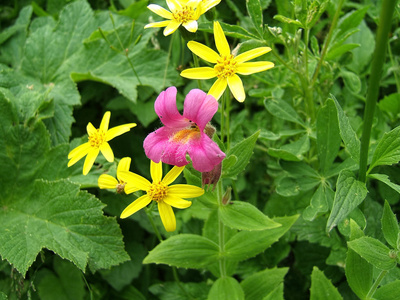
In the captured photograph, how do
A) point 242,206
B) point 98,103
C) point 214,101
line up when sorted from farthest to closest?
point 98,103 < point 242,206 < point 214,101

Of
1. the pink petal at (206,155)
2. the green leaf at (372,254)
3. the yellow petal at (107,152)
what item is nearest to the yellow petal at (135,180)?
the yellow petal at (107,152)

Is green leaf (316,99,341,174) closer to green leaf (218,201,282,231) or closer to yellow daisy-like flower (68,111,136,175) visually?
green leaf (218,201,282,231)

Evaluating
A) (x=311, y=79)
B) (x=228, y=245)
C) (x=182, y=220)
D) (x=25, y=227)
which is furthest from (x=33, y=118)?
(x=311, y=79)

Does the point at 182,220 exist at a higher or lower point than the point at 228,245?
lower

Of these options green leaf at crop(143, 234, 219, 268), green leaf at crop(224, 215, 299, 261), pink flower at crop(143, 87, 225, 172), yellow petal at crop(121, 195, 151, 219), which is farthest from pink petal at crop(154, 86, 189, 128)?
green leaf at crop(224, 215, 299, 261)

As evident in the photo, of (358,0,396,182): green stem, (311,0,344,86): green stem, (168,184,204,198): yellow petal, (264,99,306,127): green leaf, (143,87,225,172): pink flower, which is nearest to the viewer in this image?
(358,0,396,182): green stem

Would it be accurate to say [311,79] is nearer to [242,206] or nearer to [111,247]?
[242,206]
